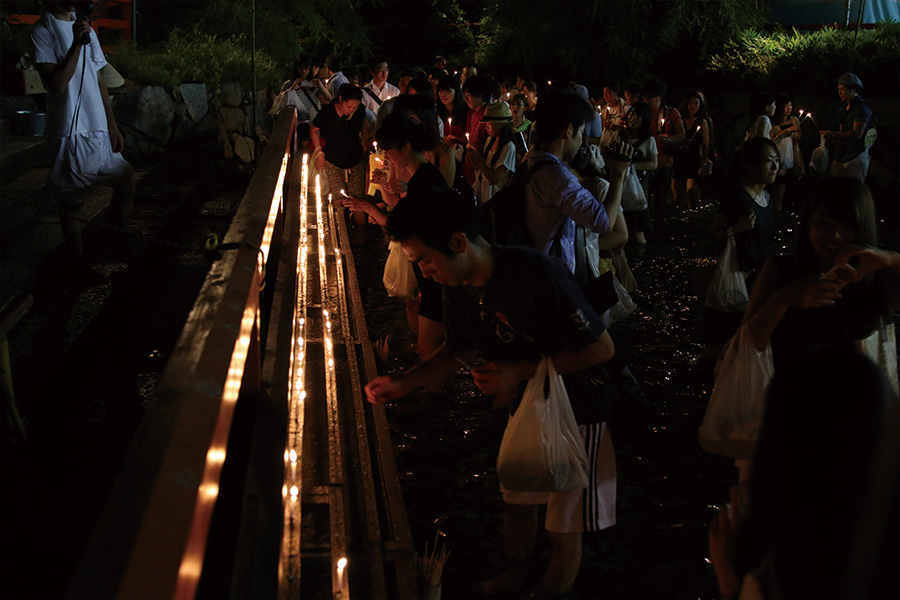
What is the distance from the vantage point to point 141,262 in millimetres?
7535

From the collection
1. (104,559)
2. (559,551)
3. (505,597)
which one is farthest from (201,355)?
(505,597)

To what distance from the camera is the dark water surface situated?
373 centimetres

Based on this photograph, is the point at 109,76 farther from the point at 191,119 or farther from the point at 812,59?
the point at 812,59

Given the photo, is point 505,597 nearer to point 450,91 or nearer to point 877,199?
point 450,91

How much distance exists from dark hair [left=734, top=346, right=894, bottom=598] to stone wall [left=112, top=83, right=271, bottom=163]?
12.4 meters

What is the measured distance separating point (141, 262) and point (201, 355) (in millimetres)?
6232

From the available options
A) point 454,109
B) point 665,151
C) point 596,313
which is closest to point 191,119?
point 454,109

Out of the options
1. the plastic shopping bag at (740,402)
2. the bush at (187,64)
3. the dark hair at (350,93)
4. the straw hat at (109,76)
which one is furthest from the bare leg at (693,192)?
the plastic shopping bag at (740,402)

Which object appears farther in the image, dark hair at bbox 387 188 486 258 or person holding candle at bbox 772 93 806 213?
person holding candle at bbox 772 93 806 213

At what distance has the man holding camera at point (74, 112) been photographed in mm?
6297

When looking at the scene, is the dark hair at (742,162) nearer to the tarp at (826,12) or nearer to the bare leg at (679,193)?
the bare leg at (679,193)

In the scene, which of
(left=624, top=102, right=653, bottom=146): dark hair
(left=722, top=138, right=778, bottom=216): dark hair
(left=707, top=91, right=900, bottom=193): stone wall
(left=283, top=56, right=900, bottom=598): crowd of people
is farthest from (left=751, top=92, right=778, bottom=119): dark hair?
(left=722, top=138, right=778, bottom=216): dark hair

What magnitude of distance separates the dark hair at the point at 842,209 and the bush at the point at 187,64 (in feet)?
40.2

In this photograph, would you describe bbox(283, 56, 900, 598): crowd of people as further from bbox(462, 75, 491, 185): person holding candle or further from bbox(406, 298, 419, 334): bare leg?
bbox(462, 75, 491, 185): person holding candle
